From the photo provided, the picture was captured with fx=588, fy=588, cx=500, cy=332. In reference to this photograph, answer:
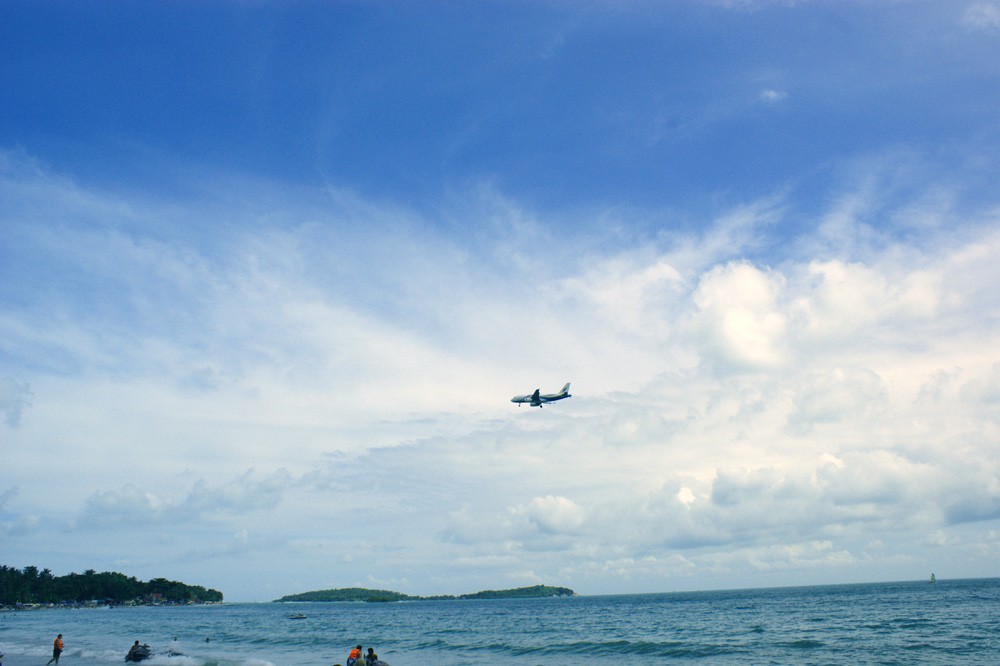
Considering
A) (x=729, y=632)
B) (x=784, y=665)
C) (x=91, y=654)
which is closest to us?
(x=784, y=665)

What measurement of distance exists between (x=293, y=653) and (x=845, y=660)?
158ft

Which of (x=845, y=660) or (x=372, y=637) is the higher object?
(x=845, y=660)

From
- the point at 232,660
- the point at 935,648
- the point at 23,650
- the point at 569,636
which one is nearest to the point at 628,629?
the point at 569,636

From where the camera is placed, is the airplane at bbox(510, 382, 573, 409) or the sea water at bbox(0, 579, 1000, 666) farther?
the airplane at bbox(510, 382, 573, 409)

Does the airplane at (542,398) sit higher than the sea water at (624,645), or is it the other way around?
the airplane at (542,398)

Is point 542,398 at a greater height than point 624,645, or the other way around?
point 542,398

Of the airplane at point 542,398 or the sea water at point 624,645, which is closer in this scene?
the sea water at point 624,645

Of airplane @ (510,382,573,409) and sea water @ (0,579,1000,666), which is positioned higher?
airplane @ (510,382,573,409)

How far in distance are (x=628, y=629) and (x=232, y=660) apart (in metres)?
45.7

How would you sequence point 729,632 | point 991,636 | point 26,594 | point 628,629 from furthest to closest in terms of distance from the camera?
point 26,594 → point 628,629 → point 729,632 → point 991,636

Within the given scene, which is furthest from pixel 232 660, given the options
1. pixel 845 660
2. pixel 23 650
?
pixel 845 660

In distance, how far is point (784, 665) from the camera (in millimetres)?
38844

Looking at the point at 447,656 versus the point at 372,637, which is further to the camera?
the point at 372,637

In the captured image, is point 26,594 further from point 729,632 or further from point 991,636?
point 991,636
